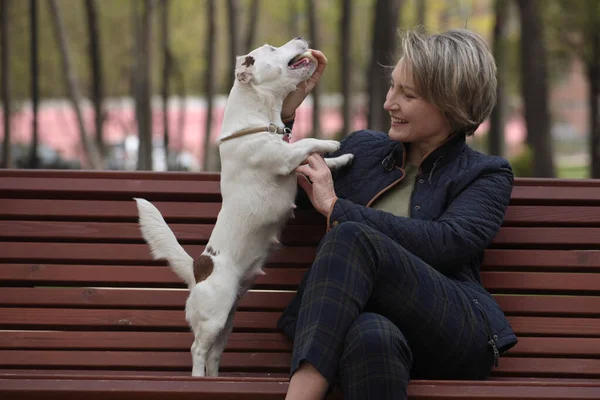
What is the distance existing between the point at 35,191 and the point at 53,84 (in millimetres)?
24559

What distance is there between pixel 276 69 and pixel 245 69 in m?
0.12

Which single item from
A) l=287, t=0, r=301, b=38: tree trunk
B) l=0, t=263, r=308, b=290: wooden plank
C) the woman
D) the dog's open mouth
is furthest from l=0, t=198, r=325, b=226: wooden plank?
l=287, t=0, r=301, b=38: tree trunk

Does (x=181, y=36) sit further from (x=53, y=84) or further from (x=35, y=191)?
(x=35, y=191)

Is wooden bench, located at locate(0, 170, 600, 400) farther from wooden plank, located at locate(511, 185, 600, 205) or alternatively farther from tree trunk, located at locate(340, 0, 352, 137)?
tree trunk, located at locate(340, 0, 352, 137)

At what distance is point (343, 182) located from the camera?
11.9 feet

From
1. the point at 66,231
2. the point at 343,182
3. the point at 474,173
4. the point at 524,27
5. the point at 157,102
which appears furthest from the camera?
the point at 157,102

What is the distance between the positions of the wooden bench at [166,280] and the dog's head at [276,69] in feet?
1.69

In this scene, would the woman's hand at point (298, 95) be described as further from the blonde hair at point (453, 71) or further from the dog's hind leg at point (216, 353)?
the dog's hind leg at point (216, 353)

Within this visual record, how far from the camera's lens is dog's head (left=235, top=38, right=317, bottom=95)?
146 inches

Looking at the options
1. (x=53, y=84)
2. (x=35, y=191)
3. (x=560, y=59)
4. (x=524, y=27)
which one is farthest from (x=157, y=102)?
(x=35, y=191)

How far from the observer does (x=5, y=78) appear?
16609mm

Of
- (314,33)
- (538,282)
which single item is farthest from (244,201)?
(314,33)

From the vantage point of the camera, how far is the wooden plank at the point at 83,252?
12.6 ft

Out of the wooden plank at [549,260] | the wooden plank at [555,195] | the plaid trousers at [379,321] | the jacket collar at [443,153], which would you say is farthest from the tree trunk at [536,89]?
the plaid trousers at [379,321]
